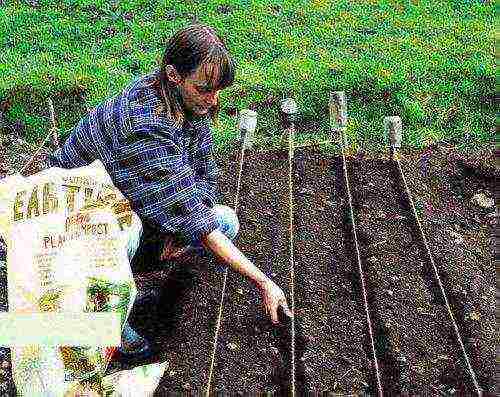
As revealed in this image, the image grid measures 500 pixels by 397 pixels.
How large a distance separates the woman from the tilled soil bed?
440 mm

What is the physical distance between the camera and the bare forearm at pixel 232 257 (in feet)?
7.41

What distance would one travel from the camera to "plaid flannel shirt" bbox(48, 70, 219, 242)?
2.35 metres

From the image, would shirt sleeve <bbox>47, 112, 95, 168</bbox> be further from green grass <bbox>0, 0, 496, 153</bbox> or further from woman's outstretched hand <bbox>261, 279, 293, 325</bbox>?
green grass <bbox>0, 0, 496, 153</bbox>

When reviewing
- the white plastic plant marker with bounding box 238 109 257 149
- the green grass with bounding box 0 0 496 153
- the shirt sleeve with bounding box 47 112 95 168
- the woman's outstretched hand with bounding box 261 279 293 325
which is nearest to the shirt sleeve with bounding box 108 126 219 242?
the shirt sleeve with bounding box 47 112 95 168

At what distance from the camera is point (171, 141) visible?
2375 mm

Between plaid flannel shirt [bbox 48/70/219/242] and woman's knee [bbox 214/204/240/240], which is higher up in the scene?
plaid flannel shirt [bbox 48/70/219/242]

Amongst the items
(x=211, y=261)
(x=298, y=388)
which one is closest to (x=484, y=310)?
(x=298, y=388)

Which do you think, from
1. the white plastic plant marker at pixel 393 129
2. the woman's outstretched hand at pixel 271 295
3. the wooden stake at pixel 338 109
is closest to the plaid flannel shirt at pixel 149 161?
the woman's outstretched hand at pixel 271 295

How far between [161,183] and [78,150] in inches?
15.8

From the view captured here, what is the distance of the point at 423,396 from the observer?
265 centimetres

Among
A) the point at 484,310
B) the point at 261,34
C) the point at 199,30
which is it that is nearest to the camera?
the point at 199,30

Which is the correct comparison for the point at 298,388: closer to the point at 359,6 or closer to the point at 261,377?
the point at 261,377

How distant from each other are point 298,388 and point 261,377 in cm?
15

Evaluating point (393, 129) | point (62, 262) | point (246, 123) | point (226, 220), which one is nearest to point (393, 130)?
point (393, 129)
